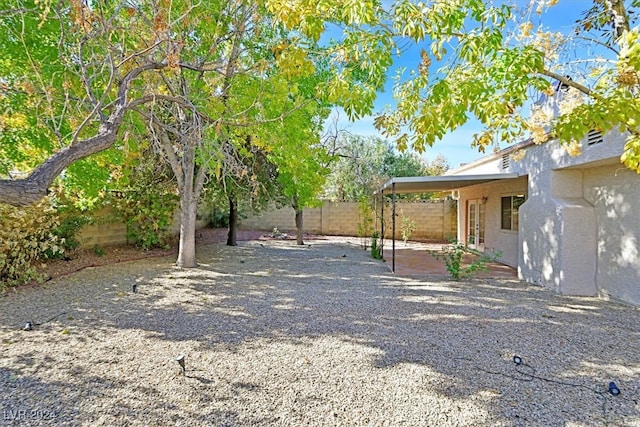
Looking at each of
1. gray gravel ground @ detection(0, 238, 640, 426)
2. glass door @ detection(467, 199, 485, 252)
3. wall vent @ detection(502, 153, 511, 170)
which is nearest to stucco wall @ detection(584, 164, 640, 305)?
gray gravel ground @ detection(0, 238, 640, 426)

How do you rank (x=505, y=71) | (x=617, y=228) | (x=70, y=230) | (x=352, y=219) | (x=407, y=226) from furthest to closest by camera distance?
(x=352, y=219)
(x=407, y=226)
(x=70, y=230)
(x=617, y=228)
(x=505, y=71)

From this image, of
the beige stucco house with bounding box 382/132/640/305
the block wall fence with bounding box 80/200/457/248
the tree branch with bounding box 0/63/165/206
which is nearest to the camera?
the tree branch with bounding box 0/63/165/206

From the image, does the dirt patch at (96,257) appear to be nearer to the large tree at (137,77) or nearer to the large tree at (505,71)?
the large tree at (137,77)

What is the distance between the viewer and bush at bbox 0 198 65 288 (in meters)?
7.67

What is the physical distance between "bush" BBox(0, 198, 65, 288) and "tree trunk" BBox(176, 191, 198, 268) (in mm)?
3084

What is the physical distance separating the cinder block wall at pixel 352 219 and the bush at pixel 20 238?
1391 centimetres

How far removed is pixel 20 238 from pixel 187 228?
386cm

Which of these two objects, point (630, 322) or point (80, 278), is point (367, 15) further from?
point (80, 278)

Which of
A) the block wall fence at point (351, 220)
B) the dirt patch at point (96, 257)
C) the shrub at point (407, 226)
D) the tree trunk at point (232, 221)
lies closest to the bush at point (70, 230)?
the dirt patch at point (96, 257)

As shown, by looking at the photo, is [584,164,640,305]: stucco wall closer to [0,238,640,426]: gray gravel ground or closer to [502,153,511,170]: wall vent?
[0,238,640,426]: gray gravel ground

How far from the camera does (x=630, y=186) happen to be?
699 cm

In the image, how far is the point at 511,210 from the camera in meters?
12.4

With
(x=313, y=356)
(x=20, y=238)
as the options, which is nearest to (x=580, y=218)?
(x=313, y=356)

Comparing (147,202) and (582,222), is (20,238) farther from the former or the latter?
(582,222)
